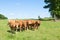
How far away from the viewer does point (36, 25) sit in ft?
80.4

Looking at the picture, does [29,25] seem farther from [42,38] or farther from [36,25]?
[42,38]

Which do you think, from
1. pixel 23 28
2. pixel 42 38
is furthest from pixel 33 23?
pixel 42 38

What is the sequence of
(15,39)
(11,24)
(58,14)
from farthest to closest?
(58,14) < (11,24) < (15,39)

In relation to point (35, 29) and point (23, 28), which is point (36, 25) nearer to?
point (35, 29)

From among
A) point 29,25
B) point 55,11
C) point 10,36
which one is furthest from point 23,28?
point 55,11

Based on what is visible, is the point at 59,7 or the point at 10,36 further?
the point at 59,7

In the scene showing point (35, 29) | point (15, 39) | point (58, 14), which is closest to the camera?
point (15, 39)

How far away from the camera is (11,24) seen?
21.8 m

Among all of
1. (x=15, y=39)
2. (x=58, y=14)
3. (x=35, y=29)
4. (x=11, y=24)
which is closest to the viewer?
(x=15, y=39)

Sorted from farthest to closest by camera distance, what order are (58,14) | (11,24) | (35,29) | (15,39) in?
(58,14), (35,29), (11,24), (15,39)

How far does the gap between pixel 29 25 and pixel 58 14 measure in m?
30.7

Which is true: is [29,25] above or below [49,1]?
below

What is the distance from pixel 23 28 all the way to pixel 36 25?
221 cm

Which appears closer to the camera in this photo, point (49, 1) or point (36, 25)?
point (36, 25)
